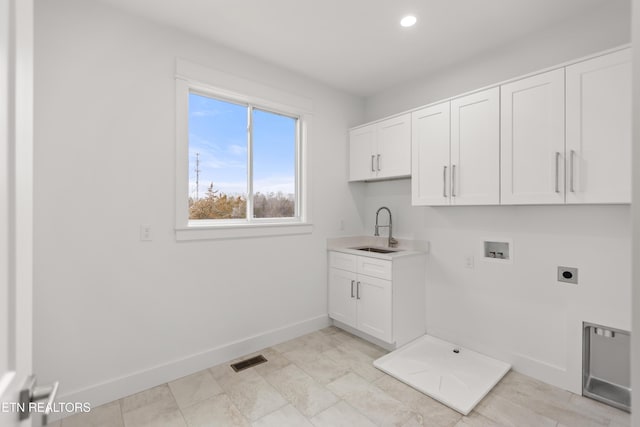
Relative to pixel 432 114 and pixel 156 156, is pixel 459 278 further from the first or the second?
pixel 156 156

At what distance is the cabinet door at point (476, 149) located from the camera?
91.3 inches

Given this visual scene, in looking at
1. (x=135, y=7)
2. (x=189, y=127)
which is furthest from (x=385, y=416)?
(x=135, y=7)

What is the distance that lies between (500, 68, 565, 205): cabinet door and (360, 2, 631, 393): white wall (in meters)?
0.30

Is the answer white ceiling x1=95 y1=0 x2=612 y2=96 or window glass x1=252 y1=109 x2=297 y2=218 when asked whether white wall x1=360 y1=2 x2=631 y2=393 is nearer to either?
white ceiling x1=95 y1=0 x2=612 y2=96

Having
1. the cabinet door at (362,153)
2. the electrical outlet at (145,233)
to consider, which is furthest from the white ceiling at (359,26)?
the electrical outlet at (145,233)

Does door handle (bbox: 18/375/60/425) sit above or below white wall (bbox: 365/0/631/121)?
below

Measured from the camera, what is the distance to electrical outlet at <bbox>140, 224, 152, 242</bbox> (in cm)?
218

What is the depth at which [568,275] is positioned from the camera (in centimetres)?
219

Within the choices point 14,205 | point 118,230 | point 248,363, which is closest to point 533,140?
point 14,205

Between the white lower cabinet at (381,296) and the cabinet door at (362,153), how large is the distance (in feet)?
3.09

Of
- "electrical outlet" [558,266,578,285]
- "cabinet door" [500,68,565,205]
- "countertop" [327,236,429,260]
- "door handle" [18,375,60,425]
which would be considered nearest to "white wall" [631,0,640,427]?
"door handle" [18,375,60,425]

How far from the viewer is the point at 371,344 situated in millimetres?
2930

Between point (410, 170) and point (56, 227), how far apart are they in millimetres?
2798

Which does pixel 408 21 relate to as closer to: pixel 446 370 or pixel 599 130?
pixel 599 130
